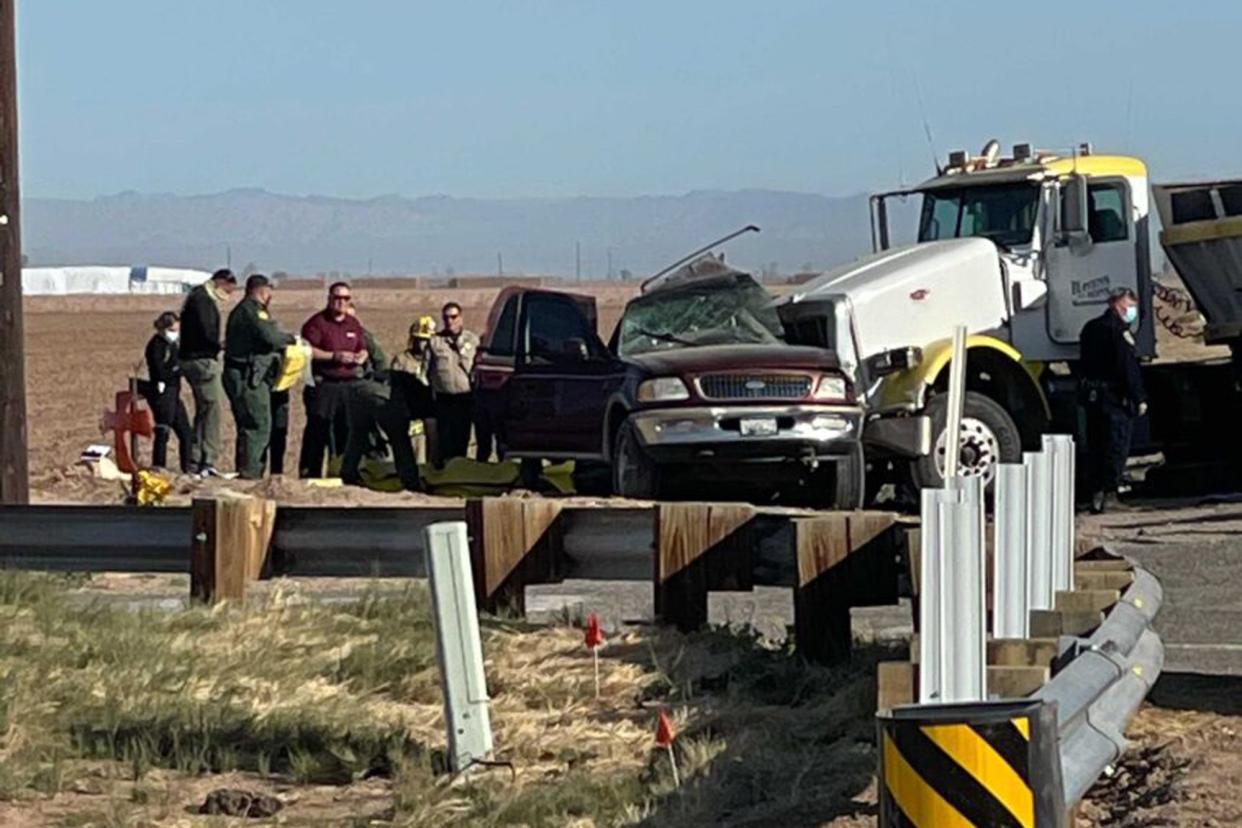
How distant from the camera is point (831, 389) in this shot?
1780 cm

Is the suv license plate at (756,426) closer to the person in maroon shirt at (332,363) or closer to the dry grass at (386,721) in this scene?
the person in maroon shirt at (332,363)

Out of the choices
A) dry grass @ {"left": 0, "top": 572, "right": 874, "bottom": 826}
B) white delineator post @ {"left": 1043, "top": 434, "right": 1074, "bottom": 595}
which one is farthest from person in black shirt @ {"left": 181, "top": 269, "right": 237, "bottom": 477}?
white delineator post @ {"left": 1043, "top": 434, "right": 1074, "bottom": 595}

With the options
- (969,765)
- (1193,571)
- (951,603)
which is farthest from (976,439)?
(969,765)

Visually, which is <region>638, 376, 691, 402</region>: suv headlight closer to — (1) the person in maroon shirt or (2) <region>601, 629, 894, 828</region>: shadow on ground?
(1) the person in maroon shirt

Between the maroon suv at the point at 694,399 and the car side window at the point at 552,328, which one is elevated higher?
the car side window at the point at 552,328

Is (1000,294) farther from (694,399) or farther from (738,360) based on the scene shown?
(694,399)

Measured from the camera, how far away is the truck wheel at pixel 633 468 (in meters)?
17.7

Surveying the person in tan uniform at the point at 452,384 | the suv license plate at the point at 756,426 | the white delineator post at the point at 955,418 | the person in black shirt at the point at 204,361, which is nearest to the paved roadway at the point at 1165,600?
the suv license plate at the point at 756,426

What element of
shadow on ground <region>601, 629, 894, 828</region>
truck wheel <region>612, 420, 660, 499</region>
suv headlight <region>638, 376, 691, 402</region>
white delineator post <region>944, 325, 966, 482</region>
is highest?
white delineator post <region>944, 325, 966, 482</region>

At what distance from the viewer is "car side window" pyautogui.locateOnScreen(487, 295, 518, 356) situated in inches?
832

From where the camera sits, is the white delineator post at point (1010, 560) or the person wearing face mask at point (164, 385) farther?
the person wearing face mask at point (164, 385)

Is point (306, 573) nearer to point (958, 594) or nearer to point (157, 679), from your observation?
point (157, 679)

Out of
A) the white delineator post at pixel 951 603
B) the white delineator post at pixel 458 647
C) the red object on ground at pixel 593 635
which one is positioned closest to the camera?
the white delineator post at pixel 951 603

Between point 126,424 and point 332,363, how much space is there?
3.31m
